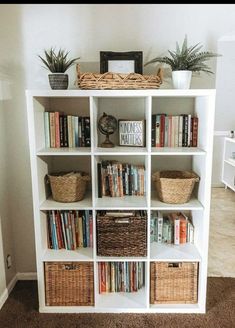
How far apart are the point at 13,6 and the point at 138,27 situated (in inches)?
34.3

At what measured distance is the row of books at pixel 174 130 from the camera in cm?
195

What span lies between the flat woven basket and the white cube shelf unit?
0.04 metres

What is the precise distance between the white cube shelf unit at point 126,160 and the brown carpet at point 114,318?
5 centimetres

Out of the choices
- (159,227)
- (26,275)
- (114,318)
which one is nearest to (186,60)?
(159,227)

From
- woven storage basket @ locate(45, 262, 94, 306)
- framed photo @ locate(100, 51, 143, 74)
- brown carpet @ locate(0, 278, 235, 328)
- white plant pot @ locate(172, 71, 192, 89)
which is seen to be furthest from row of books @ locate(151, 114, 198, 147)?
brown carpet @ locate(0, 278, 235, 328)

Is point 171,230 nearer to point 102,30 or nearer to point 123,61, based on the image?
point 123,61

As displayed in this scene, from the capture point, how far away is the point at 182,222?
6.85ft

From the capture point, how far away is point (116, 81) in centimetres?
174

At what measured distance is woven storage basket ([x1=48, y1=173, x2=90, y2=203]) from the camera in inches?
73.6

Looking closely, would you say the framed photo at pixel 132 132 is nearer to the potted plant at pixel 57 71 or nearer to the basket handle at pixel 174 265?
the potted plant at pixel 57 71

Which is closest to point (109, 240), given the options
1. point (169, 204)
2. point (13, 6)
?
point (169, 204)

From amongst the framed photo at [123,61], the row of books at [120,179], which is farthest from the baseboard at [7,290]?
the framed photo at [123,61]

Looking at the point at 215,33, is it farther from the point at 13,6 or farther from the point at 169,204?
the point at 13,6

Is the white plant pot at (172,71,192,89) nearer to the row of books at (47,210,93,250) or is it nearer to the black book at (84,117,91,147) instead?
the black book at (84,117,91,147)
